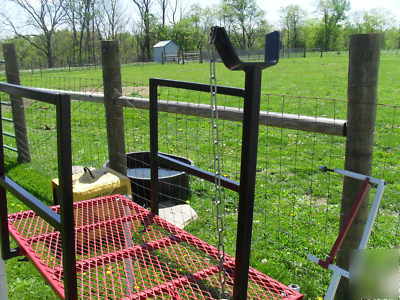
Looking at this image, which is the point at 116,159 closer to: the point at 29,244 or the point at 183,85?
the point at 29,244

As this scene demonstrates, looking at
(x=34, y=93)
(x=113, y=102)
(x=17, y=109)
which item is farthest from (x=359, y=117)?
(x=17, y=109)

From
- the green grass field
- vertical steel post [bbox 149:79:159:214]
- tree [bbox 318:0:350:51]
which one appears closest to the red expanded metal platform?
vertical steel post [bbox 149:79:159:214]

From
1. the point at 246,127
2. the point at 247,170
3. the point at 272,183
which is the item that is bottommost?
the point at 272,183

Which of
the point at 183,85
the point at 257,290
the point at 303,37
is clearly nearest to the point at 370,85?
the point at 183,85

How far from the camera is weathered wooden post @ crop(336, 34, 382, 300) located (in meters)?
2.04

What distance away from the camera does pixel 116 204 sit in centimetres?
314

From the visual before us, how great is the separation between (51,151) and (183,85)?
4501mm

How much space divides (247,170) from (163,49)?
50302mm

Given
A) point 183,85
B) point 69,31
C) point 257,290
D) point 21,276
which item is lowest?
point 21,276

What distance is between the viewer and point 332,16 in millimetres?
66375

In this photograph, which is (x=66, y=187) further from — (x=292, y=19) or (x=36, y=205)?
(x=292, y=19)

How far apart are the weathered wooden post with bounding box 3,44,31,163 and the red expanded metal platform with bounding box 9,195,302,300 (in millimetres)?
3206

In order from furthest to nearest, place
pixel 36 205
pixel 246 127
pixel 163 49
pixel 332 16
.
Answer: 1. pixel 332 16
2. pixel 163 49
3. pixel 36 205
4. pixel 246 127

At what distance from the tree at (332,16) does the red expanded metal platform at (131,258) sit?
63.9 m
